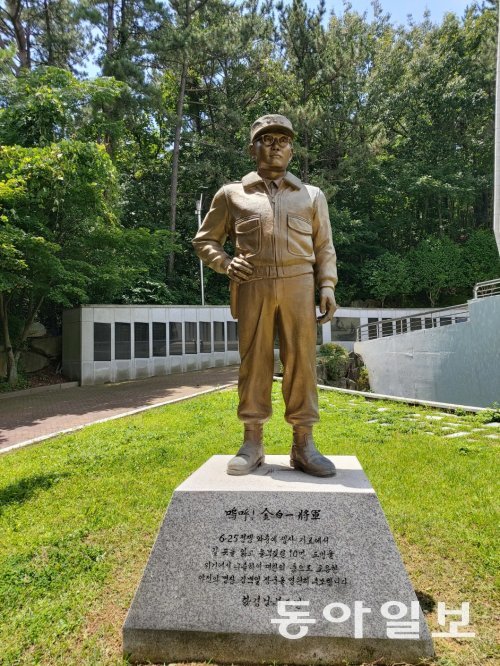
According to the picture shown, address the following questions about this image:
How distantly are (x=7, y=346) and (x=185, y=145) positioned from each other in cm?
1606

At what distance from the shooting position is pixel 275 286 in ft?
11.0

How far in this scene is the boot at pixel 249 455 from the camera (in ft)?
10.8

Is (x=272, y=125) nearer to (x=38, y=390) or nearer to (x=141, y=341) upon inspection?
(x=38, y=390)

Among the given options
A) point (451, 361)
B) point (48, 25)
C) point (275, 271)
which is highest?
point (48, 25)

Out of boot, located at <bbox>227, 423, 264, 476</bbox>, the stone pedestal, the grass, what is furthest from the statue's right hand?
the grass

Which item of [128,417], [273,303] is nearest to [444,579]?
[273,303]

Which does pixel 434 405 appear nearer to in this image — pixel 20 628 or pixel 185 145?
pixel 20 628

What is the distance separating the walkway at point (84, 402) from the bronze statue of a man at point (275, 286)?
229 inches

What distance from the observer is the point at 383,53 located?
2795cm

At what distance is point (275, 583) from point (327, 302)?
6.20 feet

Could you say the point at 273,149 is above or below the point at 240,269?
above

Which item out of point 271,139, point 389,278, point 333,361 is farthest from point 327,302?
point 389,278
